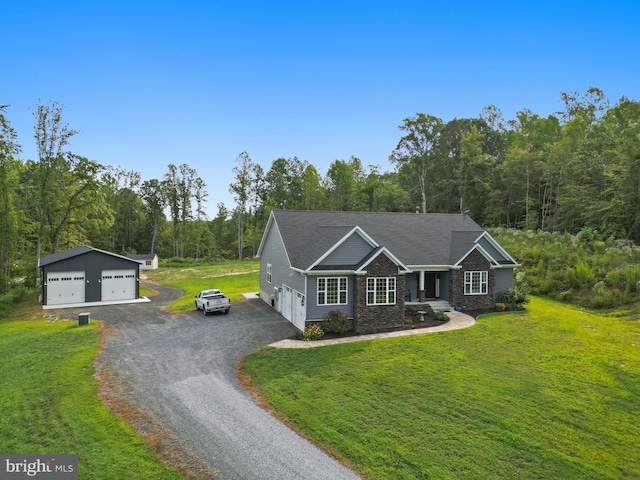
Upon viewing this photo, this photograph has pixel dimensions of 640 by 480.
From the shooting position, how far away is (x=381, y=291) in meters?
20.7

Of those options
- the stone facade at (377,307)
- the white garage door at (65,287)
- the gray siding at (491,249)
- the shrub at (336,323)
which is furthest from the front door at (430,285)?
the white garage door at (65,287)

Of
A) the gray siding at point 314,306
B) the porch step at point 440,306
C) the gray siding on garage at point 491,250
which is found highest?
the gray siding on garage at point 491,250

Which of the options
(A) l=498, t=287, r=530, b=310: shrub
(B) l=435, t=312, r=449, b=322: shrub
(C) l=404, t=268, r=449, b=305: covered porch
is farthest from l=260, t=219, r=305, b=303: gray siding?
(A) l=498, t=287, r=530, b=310: shrub

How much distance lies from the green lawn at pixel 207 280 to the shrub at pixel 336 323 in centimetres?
1142

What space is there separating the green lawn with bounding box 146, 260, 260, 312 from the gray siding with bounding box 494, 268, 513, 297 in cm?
1900

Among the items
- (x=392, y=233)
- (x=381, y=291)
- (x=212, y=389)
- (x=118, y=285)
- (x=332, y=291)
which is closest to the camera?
(x=212, y=389)

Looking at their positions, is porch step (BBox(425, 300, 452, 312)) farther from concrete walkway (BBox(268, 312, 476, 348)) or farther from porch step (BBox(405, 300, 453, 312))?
concrete walkway (BBox(268, 312, 476, 348))

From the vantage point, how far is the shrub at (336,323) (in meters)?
19.4

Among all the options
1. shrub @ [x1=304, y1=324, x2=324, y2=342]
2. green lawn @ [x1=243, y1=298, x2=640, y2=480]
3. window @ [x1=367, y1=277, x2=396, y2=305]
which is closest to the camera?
green lawn @ [x1=243, y1=298, x2=640, y2=480]

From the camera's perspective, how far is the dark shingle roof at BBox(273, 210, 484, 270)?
2336 cm

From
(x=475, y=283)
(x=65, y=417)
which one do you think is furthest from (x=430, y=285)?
(x=65, y=417)

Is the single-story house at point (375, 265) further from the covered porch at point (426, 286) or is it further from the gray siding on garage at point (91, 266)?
the gray siding on garage at point (91, 266)

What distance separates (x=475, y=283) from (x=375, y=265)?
8.75 m

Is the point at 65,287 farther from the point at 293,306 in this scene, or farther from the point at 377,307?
the point at 377,307
